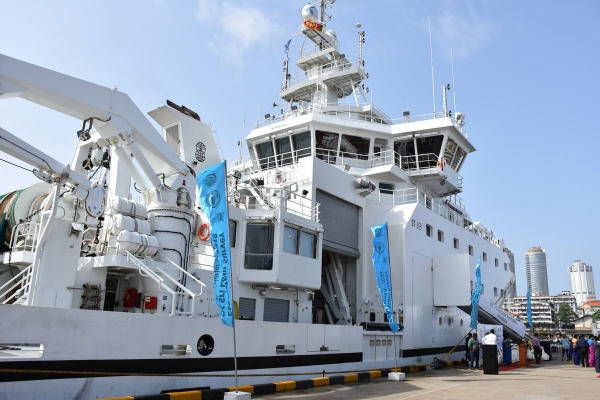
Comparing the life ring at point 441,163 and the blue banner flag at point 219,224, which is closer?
the blue banner flag at point 219,224

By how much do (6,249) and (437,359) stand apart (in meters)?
14.2

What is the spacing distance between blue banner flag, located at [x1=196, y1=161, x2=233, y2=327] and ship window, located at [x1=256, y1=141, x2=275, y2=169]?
11.9 metres

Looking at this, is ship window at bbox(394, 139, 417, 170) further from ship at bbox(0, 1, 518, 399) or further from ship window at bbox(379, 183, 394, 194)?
ship window at bbox(379, 183, 394, 194)

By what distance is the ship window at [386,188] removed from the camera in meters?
20.0

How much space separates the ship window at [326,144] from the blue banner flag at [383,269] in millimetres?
6054

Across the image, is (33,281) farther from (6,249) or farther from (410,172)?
(410,172)

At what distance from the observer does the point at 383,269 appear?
14547 mm

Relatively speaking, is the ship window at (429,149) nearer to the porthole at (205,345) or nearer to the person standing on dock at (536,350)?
the person standing on dock at (536,350)

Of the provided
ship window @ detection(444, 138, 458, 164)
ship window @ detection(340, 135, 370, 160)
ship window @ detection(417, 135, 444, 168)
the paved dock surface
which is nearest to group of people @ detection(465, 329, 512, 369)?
the paved dock surface

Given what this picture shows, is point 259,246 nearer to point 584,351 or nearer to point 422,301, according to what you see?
point 422,301

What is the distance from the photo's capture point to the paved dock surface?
33.3ft

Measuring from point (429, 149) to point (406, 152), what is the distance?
3.23 ft

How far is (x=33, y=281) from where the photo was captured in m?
8.88

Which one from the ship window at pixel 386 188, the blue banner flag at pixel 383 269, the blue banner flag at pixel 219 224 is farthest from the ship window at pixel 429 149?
the blue banner flag at pixel 219 224
